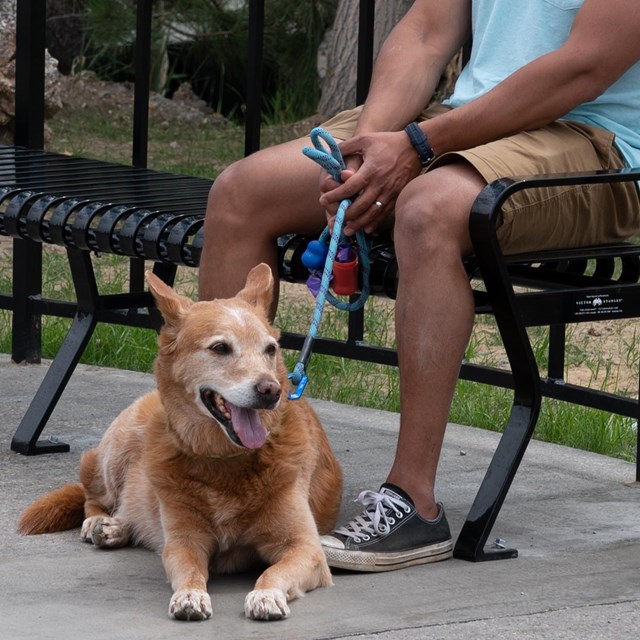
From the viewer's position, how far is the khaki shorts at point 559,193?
131 inches

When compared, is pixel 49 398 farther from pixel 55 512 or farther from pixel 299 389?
pixel 299 389

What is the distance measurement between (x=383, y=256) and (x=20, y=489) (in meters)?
1.25

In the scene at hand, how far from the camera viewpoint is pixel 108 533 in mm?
3336

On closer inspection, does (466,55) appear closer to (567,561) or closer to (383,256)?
(383,256)

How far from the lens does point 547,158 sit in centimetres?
345

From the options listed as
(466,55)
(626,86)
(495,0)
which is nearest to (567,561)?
(626,86)

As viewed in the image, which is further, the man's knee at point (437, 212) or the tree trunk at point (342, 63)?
the tree trunk at point (342, 63)

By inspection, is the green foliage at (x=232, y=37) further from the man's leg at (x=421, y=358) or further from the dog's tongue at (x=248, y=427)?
the dog's tongue at (x=248, y=427)

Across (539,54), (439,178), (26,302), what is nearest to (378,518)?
(439,178)

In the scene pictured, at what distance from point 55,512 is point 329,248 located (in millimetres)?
980

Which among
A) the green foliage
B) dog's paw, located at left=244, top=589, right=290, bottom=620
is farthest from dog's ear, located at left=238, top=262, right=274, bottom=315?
the green foliage

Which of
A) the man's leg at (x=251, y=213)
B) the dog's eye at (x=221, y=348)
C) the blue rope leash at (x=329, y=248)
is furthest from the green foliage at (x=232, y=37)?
the dog's eye at (x=221, y=348)

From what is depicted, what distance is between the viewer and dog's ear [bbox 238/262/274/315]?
3307 mm

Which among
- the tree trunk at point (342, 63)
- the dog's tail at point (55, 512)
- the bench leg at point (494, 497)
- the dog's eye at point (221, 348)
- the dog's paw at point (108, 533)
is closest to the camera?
the dog's eye at point (221, 348)
